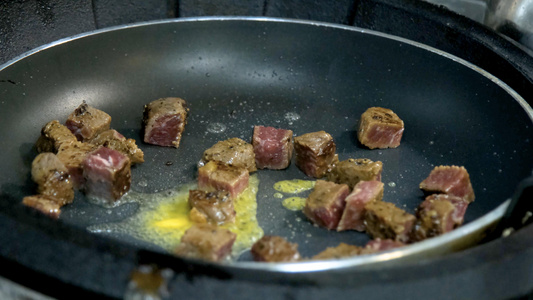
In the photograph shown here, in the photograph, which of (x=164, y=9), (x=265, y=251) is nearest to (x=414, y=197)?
(x=265, y=251)

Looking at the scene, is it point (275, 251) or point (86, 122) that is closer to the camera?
point (275, 251)

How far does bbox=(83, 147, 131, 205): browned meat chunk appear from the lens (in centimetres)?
174

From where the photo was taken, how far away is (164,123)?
207 centimetres

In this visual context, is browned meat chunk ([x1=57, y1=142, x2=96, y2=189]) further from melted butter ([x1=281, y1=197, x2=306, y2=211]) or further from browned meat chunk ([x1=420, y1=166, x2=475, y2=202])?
browned meat chunk ([x1=420, y1=166, x2=475, y2=202])

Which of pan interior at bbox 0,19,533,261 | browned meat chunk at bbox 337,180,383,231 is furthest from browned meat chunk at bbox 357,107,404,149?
browned meat chunk at bbox 337,180,383,231

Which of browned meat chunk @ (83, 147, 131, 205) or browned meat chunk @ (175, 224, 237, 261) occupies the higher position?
browned meat chunk @ (175, 224, 237, 261)

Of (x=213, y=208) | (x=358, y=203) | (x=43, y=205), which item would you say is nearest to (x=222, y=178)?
(x=213, y=208)

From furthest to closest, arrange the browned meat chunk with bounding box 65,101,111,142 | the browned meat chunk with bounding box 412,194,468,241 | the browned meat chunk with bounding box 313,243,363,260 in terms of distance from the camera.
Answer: the browned meat chunk with bounding box 65,101,111,142 → the browned meat chunk with bounding box 412,194,468,241 → the browned meat chunk with bounding box 313,243,363,260

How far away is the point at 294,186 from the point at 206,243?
1.88 feet

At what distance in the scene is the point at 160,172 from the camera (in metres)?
1.98

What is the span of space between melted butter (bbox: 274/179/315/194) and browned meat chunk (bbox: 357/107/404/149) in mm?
345

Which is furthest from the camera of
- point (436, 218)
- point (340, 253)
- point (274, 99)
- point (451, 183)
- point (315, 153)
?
point (274, 99)

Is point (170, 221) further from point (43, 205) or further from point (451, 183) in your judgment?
point (451, 183)

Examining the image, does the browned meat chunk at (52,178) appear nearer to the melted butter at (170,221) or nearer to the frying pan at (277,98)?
the frying pan at (277,98)
